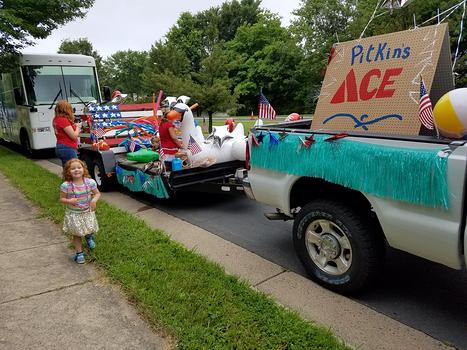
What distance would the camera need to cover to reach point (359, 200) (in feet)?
10.5

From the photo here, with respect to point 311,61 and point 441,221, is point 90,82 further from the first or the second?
point 311,61

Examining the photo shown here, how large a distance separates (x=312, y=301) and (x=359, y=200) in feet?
3.06

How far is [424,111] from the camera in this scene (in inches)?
105

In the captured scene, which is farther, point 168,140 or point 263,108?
point 168,140

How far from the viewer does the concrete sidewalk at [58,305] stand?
8.81 ft

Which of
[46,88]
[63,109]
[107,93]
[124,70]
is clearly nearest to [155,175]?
[63,109]

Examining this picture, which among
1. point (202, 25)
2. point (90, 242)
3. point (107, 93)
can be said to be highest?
point (202, 25)

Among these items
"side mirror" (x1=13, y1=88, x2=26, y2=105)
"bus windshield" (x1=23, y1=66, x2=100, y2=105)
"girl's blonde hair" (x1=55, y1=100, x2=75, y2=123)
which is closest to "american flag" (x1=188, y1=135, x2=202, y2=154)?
"girl's blonde hair" (x1=55, y1=100, x2=75, y2=123)

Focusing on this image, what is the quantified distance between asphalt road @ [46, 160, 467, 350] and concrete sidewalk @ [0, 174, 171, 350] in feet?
5.49

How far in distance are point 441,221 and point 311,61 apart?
36.4 meters

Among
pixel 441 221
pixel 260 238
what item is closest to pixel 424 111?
pixel 441 221

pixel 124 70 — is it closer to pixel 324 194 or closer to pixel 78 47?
pixel 78 47

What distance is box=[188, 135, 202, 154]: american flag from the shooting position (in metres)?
5.78

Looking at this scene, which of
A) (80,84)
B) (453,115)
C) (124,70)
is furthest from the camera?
(124,70)
